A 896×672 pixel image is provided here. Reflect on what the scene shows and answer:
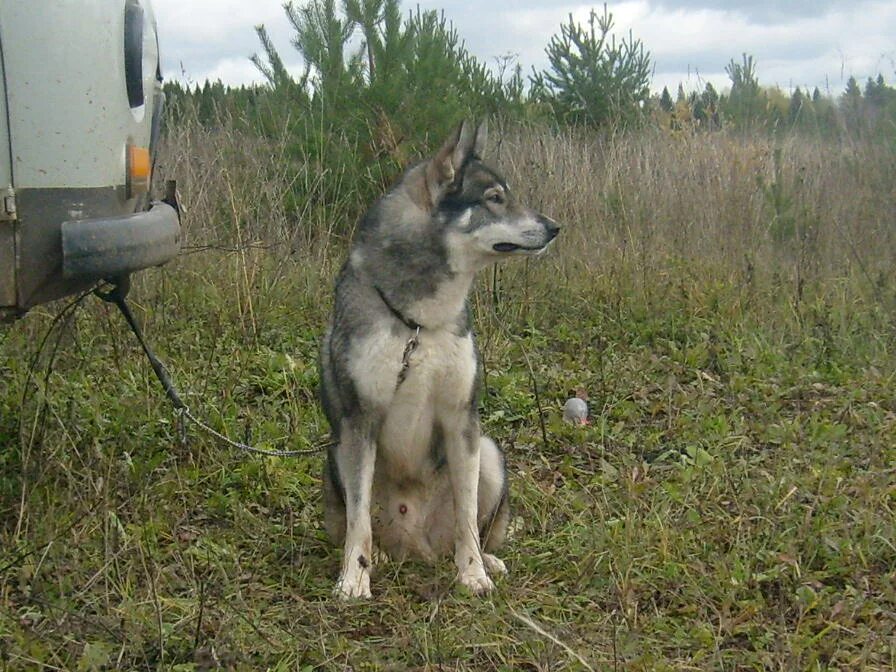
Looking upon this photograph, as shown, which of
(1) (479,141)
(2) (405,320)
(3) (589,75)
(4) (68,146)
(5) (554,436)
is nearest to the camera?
(4) (68,146)

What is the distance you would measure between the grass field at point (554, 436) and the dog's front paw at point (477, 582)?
2.7 inches

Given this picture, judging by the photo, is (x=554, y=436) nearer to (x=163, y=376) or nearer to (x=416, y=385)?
(x=416, y=385)

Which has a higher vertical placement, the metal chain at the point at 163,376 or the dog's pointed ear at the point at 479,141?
the dog's pointed ear at the point at 479,141

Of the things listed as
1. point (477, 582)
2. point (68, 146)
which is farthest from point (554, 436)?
point (68, 146)

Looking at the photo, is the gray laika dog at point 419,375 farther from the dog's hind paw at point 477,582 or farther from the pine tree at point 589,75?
the pine tree at point 589,75

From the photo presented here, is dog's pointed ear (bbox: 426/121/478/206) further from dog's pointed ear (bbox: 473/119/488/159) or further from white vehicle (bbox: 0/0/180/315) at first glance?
white vehicle (bbox: 0/0/180/315)

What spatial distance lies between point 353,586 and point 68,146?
1.73 m

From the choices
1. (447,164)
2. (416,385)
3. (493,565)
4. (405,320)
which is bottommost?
(493,565)

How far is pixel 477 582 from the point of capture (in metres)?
3.61

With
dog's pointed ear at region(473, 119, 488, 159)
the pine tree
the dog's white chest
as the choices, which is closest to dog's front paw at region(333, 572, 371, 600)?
the dog's white chest

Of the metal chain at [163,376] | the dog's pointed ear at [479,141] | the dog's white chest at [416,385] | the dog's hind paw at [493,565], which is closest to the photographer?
the metal chain at [163,376]

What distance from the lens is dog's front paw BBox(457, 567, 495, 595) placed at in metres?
3.54

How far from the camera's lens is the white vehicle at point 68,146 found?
2617mm

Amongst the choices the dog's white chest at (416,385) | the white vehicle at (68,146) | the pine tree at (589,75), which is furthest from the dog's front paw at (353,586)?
the pine tree at (589,75)
